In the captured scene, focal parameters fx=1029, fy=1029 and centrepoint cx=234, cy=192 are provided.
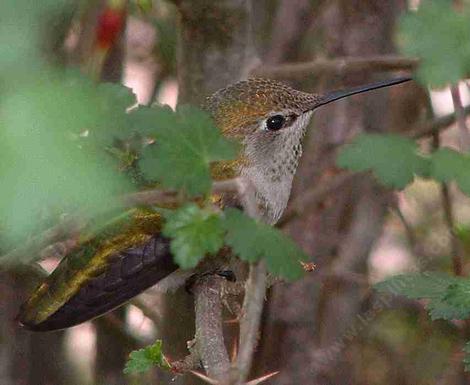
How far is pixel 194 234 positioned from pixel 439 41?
518 mm

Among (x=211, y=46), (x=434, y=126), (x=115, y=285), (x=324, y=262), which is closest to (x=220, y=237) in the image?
(x=115, y=285)

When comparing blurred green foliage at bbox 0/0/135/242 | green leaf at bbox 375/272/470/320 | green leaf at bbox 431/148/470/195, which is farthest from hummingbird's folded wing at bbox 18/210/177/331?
blurred green foliage at bbox 0/0/135/242

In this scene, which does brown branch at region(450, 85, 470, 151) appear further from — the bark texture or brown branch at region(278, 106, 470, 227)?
brown branch at region(278, 106, 470, 227)

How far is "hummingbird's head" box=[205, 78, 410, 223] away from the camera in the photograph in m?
3.08

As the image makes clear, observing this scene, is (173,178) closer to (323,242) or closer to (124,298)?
(124,298)

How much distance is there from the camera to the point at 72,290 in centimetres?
269

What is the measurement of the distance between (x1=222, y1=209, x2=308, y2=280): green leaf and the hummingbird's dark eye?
1.44 metres

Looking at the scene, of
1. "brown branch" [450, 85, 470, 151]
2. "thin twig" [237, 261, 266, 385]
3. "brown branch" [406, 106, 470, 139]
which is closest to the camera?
"thin twig" [237, 261, 266, 385]

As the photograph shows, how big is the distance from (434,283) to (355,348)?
2118 millimetres

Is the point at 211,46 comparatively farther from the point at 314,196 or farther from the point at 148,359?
the point at 148,359

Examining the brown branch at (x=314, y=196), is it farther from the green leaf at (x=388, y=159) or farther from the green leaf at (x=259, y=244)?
the green leaf at (x=259, y=244)

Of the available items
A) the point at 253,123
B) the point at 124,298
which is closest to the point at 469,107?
the point at 253,123

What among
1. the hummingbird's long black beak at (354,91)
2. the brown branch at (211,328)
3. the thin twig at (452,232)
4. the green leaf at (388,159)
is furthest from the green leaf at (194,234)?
the thin twig at (452,232)

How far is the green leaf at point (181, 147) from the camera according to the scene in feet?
5.68
